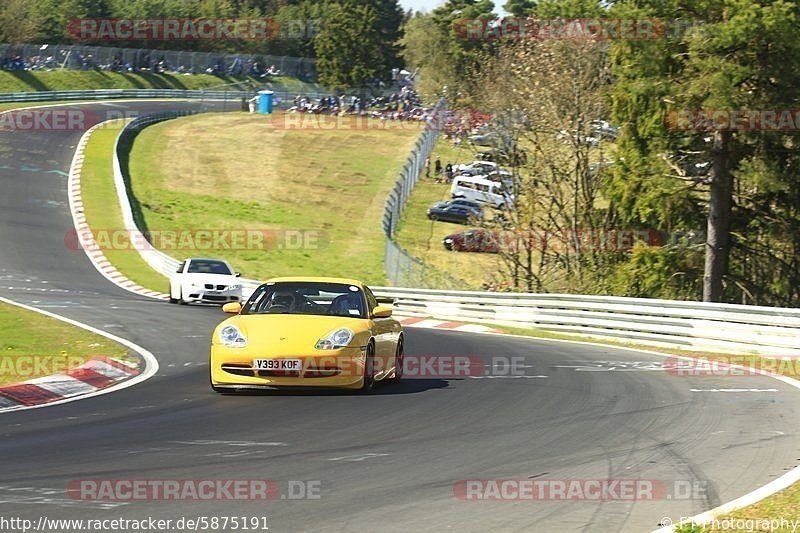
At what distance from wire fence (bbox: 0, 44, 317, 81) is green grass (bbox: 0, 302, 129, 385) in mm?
67713

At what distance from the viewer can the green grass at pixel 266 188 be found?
43469mm

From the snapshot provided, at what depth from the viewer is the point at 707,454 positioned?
8.77 meters

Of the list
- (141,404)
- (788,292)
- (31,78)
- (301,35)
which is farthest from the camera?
(301,35)

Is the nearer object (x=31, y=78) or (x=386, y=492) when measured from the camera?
(x=386, y=492)

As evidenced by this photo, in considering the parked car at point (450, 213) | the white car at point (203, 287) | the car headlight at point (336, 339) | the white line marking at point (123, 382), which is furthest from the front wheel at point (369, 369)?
the parked car at point (450, 213)

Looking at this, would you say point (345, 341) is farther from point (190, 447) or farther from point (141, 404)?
point (190, 447)

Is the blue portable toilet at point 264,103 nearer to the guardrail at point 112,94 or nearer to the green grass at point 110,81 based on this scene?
the guardrail at point 112,94

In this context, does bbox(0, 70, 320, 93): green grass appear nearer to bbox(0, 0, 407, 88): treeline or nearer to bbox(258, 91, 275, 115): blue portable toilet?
bbox(0, 0, 407, 88): treeline

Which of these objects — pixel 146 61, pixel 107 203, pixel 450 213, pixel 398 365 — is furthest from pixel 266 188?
pixel 146 61

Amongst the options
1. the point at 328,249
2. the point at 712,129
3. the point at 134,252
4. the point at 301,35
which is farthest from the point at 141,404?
the point at 301,35

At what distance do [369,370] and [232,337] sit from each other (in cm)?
149

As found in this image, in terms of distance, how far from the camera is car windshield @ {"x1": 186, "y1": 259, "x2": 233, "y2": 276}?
29.1m

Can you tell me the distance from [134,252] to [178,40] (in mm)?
74416

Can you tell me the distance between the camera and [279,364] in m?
11.6
